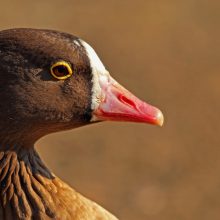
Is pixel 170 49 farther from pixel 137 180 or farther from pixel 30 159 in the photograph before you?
pixel 30 159

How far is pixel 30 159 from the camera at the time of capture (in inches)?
161

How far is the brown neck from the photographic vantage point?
13.1 ft

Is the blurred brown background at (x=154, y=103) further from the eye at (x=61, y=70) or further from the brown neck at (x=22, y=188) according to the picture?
the eye at (x=61, y=70)

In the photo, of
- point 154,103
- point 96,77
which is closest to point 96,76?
point 96,77

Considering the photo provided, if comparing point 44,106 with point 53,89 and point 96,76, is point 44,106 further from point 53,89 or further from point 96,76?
point 96,76

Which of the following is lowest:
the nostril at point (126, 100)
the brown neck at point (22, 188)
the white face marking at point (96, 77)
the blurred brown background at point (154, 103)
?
the blurred brown background at point (154, 103)

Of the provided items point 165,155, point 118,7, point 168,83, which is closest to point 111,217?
point 165,155

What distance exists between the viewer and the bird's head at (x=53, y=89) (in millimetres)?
Answer: 3779

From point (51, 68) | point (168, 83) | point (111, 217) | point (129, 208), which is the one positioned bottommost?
point (129, 208)

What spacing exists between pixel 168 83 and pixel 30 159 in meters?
4.82

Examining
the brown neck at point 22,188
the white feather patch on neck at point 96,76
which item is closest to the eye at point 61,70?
the white feather patch on neck at point 96,76

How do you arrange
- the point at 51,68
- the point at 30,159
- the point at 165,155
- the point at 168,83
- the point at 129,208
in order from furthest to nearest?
the point at 168,83 < the point at 165,155 < the point at 129,208 < the point at 30,159 < the point at 51,68

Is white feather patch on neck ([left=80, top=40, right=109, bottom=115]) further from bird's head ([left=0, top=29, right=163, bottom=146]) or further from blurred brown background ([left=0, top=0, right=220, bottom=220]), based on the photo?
blurred brown background ([left=0, top=0, right=220, bottom=220])

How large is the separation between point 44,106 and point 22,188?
426mm
